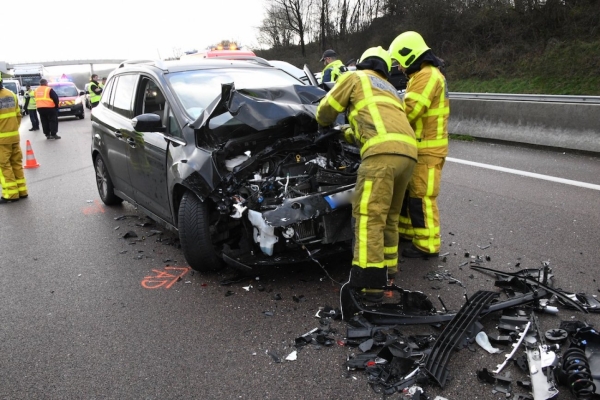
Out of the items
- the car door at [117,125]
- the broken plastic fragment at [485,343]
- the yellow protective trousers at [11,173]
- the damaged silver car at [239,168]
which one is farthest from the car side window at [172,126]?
the yellow protective trousers at [11,173]

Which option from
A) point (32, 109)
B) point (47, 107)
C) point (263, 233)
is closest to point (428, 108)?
point (263, 233)

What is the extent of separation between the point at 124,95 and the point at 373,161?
137 inches

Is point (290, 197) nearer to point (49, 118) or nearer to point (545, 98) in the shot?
point (545, 98)

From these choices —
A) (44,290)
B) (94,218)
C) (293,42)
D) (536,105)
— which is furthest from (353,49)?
(44,290)

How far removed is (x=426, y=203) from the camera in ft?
15.5

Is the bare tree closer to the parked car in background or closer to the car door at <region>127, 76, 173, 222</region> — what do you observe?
the parked car in background

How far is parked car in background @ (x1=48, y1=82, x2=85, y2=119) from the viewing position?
22.8 metres

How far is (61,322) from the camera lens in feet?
12.6

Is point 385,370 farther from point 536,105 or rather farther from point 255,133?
point 536,105

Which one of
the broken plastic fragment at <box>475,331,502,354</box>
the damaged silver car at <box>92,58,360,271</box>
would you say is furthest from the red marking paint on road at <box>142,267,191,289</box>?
the broken plastic fragment at <box>475,331,502,354</box>

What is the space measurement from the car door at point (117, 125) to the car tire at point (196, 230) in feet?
4.99

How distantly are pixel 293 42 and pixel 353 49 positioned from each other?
12.5 metres

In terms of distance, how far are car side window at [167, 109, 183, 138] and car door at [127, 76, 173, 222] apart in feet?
0.26

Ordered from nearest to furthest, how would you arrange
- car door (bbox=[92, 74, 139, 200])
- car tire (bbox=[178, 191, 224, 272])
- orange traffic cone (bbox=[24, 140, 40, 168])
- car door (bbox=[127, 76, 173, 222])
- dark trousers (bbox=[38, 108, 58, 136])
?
car tire (bbox=[178, 191, 224, 272])
car door (bbox=[127, 76, 173, 222])
car door (bbox=[92, 74, 139, 200])
orange traffic cone (bbox=[24, 140, 40, 168])
dark trousers (bbox=[38, 108, 58, 136])
